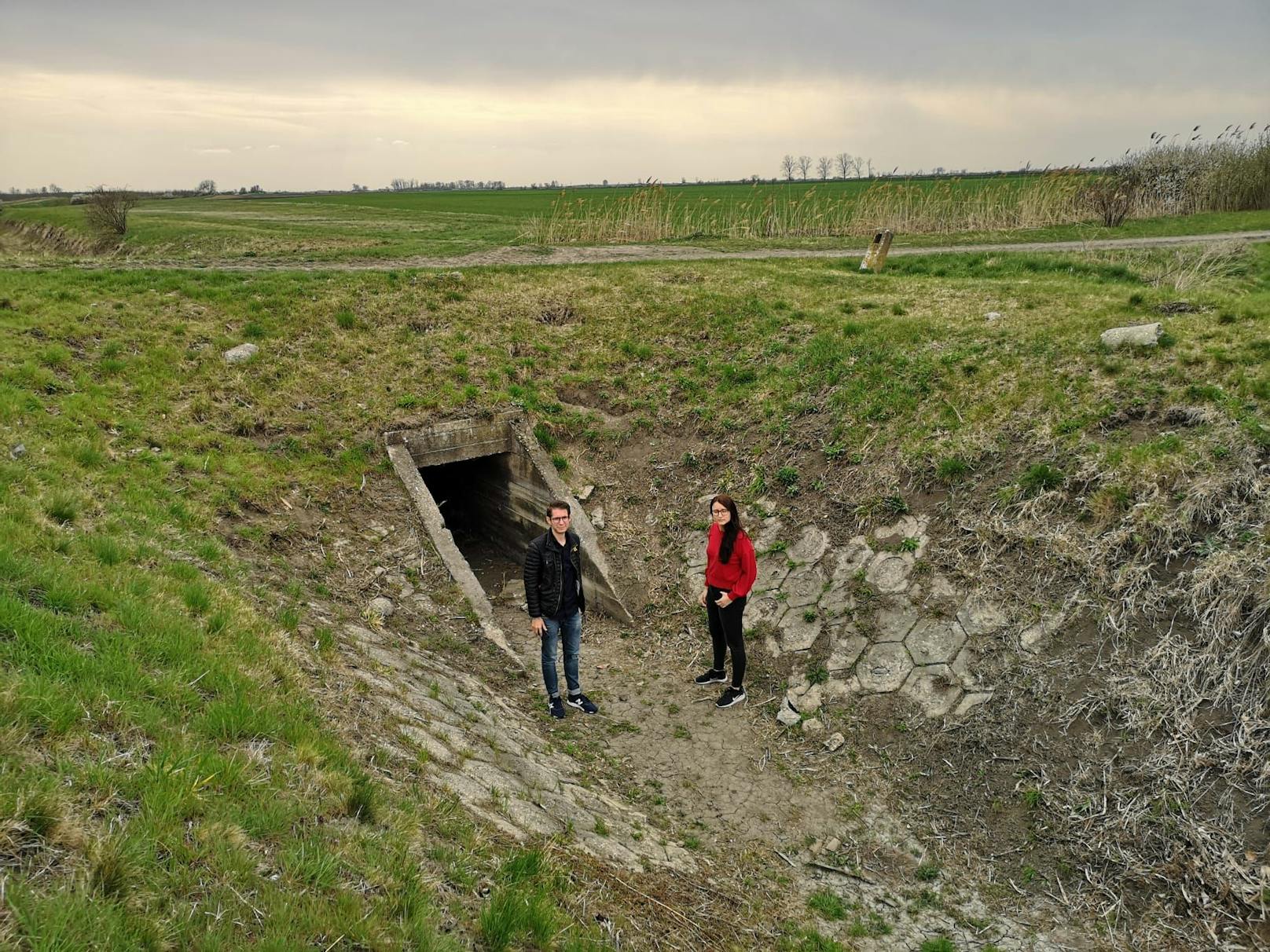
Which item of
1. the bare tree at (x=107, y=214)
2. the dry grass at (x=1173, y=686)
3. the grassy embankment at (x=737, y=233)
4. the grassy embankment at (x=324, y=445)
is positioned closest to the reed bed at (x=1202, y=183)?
the grassy embankment at (x=737, y=233)

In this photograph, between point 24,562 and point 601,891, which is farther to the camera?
point 24,562

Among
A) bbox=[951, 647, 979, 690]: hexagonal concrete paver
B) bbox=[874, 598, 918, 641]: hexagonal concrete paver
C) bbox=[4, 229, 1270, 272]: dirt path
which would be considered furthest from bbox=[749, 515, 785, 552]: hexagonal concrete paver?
bbox=[4, 229, 1270, 272]: dirt path

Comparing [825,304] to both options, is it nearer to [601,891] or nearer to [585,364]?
[585,364]

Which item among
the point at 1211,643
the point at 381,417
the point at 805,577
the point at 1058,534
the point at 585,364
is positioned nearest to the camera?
the point at 1211,643

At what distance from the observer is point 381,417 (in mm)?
11203

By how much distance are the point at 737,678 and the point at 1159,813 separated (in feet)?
11.7

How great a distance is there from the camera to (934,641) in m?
7.33

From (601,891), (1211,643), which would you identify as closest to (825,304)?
(1211,643)

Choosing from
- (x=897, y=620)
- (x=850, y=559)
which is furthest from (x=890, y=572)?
(x=897, y=620)

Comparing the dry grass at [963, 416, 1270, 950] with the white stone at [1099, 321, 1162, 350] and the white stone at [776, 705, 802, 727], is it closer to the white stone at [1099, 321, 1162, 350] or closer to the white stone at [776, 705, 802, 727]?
the white stone at [1099, 321, 1162, 350]

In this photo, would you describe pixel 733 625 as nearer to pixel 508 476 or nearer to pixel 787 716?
pixel 787 716

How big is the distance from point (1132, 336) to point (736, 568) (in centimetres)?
564

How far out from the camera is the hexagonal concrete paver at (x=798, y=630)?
26.7 ft

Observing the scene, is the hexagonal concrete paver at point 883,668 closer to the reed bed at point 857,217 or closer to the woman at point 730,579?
the woman at point 730,579
